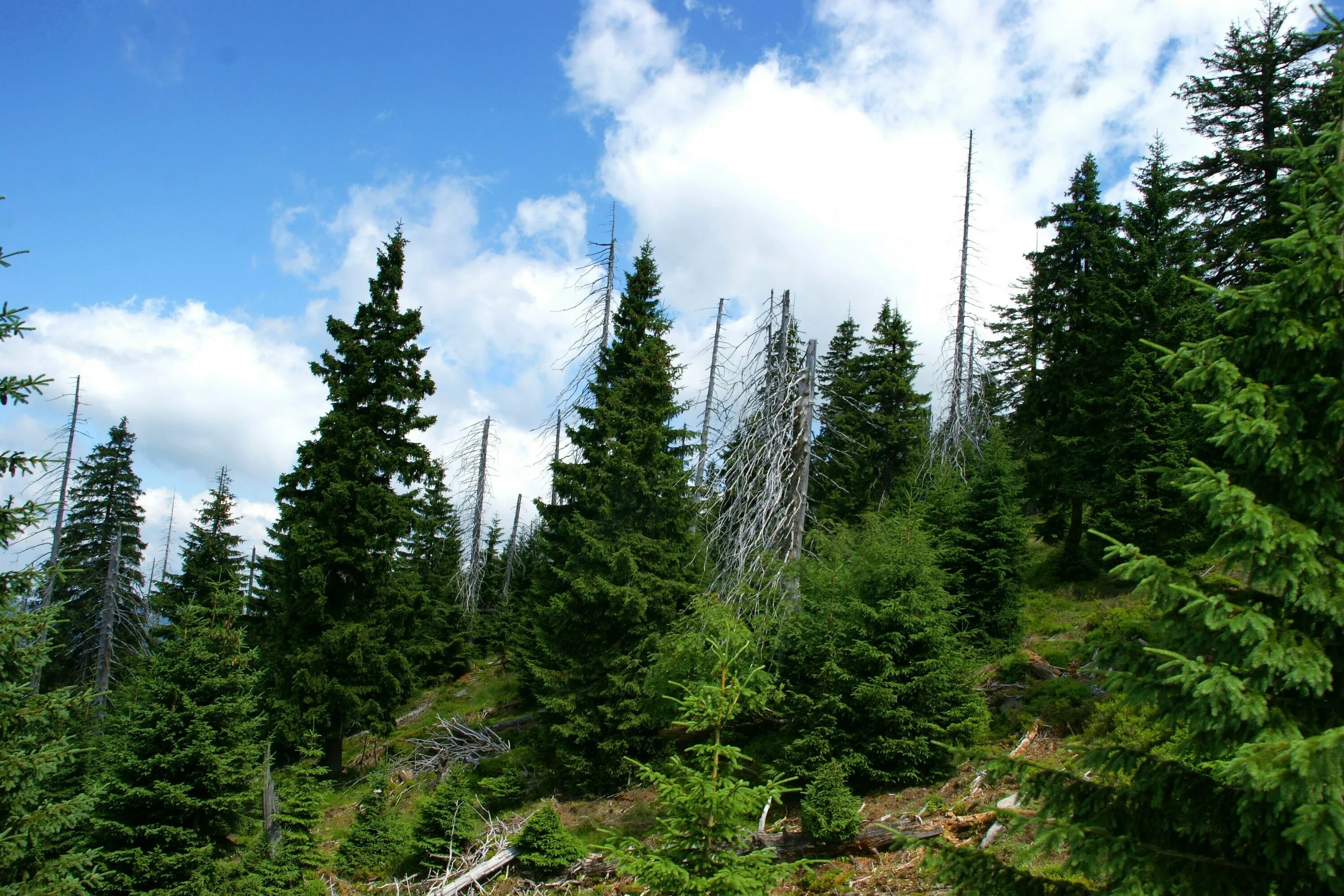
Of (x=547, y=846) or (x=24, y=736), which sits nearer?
(x=24, y=736)

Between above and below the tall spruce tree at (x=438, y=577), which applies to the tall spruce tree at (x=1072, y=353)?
above

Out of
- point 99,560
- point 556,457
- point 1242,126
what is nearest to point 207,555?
point 99,560

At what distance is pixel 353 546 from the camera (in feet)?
67.5

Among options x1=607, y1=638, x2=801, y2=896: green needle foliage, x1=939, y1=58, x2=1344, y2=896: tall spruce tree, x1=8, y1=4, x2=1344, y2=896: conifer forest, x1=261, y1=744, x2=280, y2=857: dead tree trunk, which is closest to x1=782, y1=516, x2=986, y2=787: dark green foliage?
x1=8, y1=4, x2=1344, y2=896: conifer forest

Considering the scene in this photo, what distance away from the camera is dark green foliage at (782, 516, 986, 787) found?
1171cm

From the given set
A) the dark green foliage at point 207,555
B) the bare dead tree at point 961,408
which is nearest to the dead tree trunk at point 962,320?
the bare dead tree at point 961,408

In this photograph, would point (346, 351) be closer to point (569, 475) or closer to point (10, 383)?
point (569, 475)

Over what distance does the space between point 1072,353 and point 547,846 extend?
22.5 metres

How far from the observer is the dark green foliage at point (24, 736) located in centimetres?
766

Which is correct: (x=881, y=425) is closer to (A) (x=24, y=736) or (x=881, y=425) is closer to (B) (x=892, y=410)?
(B) (x=892, y=410)

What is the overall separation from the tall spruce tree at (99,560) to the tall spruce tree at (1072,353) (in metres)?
Answer: 32.6

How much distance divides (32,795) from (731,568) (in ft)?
36.1

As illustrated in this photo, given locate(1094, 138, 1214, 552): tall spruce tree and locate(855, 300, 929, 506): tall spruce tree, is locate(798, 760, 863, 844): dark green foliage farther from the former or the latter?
locate(855, 300, 929, 506): tall spruce tree

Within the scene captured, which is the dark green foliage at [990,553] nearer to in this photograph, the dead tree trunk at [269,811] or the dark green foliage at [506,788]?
the dark green foliage at [506,788]
